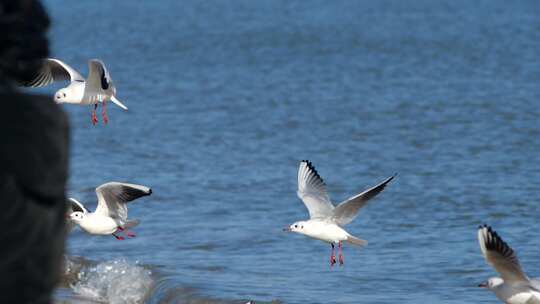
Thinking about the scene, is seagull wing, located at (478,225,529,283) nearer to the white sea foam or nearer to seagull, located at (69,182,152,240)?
seagull, located at (69,182,152,240)

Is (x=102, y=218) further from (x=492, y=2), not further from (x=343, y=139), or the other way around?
(x=492, y=2)

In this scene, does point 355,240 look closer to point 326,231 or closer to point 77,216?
point 326,231

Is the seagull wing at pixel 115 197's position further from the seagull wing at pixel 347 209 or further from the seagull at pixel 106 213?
the seagull wing at pixel 347 209

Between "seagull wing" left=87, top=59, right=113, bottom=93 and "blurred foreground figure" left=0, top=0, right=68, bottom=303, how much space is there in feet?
18.9

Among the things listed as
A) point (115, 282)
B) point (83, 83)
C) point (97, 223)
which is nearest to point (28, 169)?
point (83, 83)

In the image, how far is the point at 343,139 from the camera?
1938cm

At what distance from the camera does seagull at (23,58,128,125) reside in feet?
27.3

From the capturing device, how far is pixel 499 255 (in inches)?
239

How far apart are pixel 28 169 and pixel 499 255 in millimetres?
4143

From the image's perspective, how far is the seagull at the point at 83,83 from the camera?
8336 mm

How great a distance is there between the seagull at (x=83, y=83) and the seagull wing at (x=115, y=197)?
0.50 meters

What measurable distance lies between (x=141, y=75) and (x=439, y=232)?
2178 cm

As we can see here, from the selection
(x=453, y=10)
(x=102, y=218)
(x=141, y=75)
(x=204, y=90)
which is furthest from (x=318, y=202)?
(x=453, y=10)

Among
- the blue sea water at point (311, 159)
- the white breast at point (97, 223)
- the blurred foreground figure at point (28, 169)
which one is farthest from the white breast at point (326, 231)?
the blurred foreground figure at point (28, 169)
